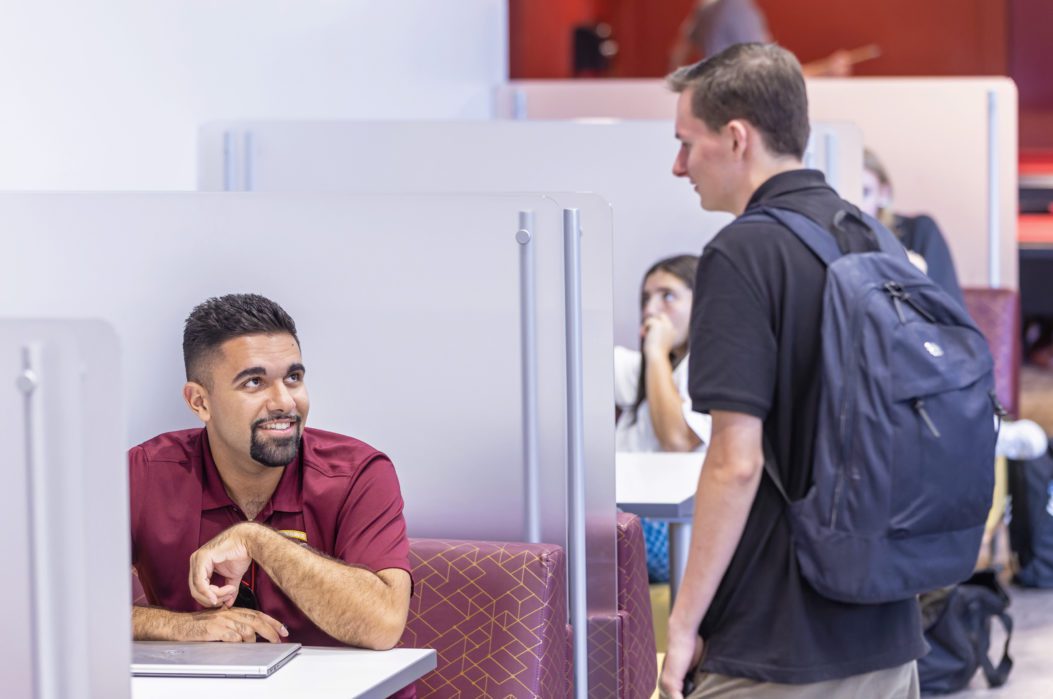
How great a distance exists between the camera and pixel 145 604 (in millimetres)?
1722

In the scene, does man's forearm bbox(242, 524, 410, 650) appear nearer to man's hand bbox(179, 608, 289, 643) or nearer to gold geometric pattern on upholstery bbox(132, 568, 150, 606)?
man's hand bbox(179, 608, 289, 643)

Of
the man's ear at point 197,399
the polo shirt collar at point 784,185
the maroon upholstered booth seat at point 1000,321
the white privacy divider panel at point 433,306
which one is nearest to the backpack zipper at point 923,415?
the polo shirt collar at point 784,185

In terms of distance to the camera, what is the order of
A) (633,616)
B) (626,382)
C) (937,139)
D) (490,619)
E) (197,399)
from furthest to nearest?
(937,139) < (626,382) < (633,616) < (490,619) < (197,399)

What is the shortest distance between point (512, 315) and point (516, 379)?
0.08 meters

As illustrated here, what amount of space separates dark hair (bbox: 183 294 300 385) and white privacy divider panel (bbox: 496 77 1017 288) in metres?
3.31

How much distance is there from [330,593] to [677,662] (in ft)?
1.30

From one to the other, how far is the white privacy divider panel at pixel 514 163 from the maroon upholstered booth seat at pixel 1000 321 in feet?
4.64

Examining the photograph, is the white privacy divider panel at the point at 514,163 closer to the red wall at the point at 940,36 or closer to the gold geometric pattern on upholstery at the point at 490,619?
the gold geometric pattern on upholstery at the point at 490,619

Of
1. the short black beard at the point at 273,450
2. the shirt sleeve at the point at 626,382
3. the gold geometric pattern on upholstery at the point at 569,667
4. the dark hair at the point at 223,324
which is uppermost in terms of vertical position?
the dark hair at the point at 223,324

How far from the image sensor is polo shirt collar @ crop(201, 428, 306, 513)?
1.73m

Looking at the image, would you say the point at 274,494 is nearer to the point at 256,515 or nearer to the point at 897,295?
the point at 256,515

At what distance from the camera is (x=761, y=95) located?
181cm

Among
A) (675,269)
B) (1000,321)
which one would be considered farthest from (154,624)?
(1000,321)

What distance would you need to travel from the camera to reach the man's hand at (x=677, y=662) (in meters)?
1.74
